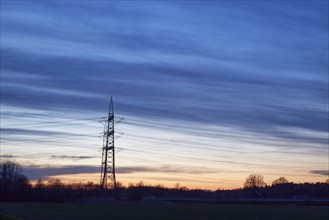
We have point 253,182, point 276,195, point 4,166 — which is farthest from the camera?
point 253,182

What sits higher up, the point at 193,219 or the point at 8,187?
the point at 8,187

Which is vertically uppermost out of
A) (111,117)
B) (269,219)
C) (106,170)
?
(111,117)

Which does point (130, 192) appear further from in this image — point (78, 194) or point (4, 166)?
point (4, 166)

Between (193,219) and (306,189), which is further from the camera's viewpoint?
(306,189)

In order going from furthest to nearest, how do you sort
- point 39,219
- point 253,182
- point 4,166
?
point 253,182 → point 4,166 → point 39,219

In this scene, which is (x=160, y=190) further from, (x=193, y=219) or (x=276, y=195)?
(x=193, y=219)

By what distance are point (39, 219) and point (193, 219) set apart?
1265cm

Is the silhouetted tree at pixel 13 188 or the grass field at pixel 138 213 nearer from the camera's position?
the grass field at pixel 138 213

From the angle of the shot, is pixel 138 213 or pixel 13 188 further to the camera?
pixel 13 188

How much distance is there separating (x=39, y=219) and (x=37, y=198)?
223ft

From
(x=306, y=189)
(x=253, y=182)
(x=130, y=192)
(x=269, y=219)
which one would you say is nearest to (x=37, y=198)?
(x=130, y=192)

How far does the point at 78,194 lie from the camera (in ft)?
371

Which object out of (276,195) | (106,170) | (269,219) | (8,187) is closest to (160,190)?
(276,195)

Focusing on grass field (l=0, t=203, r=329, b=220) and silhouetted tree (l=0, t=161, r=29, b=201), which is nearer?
grass field (l=0, t=203, r=329, b=220)
